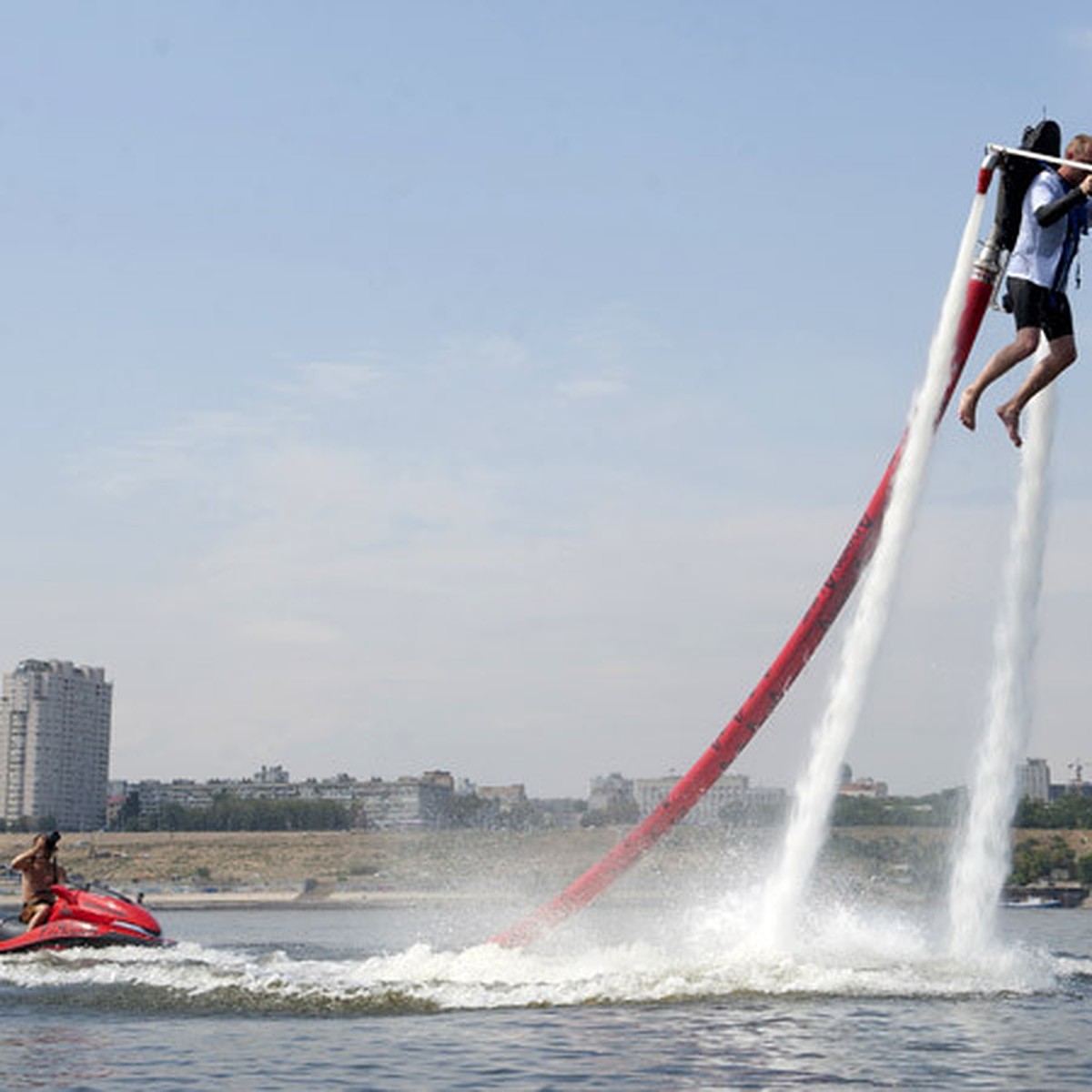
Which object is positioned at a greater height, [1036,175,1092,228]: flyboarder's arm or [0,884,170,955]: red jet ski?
[1036,175,1092,228]: flyboarder's arm

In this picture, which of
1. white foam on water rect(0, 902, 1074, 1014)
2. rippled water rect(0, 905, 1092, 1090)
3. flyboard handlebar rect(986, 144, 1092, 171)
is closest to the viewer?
flyboard handlebar rect(986, 144, 1092, 171)

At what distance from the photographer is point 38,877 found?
40.6 meters

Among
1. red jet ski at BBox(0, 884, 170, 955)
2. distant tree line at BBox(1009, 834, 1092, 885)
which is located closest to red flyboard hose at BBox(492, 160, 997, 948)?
red jet ski at BBox(0, 884, 170, 955)

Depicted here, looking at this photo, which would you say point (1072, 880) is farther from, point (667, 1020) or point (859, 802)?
point (667, 1020)

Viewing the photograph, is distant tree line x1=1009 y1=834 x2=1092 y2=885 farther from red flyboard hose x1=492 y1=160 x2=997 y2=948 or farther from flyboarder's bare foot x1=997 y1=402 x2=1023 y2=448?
flyboarder's bare foot x1=997 y1=402 x2=1023 y2=448

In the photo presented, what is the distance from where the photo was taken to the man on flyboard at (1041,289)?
18.6 m

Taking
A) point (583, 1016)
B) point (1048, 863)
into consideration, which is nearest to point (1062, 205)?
point (583, 1016)

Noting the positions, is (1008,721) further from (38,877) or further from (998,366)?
(38,877)

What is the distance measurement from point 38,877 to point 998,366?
29.2m

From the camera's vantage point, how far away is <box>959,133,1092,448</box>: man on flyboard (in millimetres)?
18641

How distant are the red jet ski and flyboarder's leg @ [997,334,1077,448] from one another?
28342 mm

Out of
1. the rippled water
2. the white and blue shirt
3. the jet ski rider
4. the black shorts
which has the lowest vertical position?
the rippled water

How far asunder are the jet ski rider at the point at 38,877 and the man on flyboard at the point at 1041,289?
28.2 meters

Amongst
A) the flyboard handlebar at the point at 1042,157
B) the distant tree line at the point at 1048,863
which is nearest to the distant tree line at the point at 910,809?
the flyboard handlebar at the point at 1042,157
